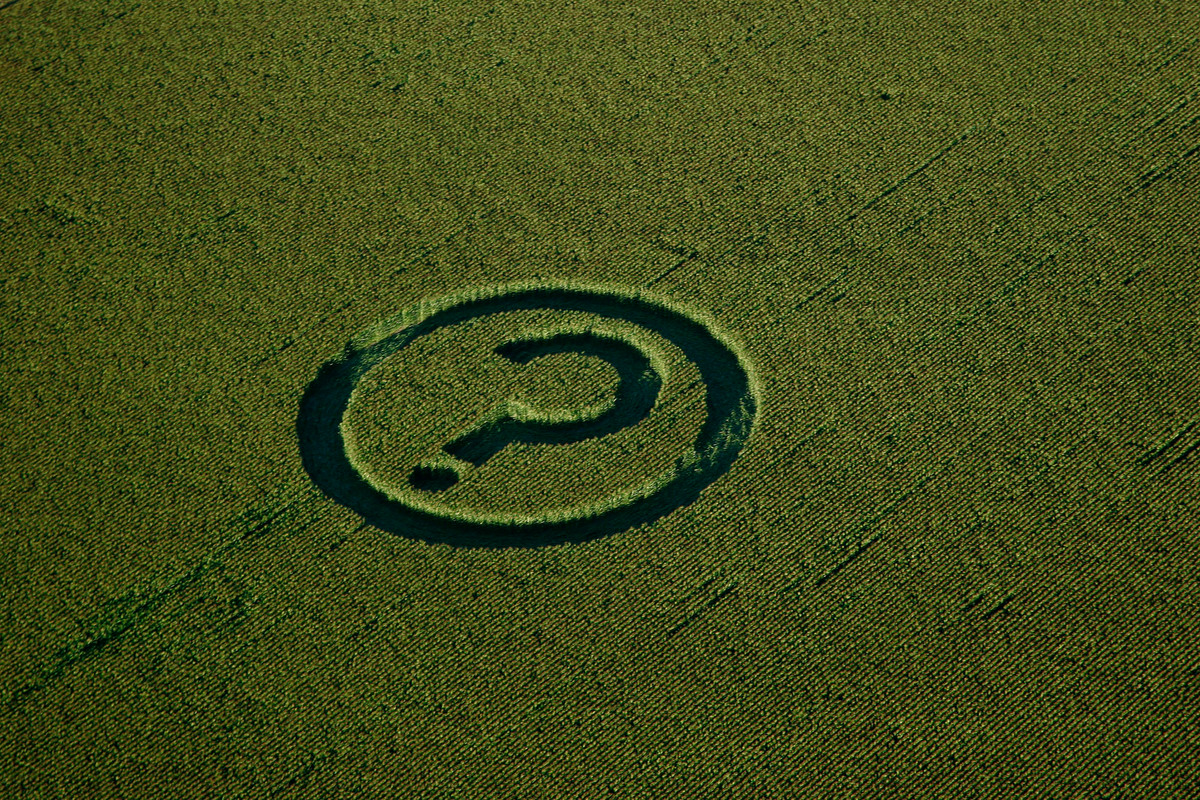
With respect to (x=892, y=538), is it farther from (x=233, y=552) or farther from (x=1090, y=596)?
(x=233, y=552)

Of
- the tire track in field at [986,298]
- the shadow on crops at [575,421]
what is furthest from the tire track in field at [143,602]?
the shadow on crops at [575,421]

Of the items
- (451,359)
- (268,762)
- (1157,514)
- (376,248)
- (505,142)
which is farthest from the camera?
(505,142)

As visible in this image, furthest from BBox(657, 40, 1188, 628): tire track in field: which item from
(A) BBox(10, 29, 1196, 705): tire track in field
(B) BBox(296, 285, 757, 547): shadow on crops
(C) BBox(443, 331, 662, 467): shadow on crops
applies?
(C) BBox(443, 331, 662, 467): shadow on crops

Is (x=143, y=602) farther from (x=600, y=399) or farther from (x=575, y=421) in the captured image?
(x=600, y=399)

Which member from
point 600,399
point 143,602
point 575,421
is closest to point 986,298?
point 600,399

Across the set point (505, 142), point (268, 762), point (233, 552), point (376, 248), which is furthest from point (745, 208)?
point (268, 762)

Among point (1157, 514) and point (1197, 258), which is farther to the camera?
point (1197, 258)

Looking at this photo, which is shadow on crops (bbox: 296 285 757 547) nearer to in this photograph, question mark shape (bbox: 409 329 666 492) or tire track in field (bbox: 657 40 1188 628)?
question mark shape (bbox: 409 329 666 492)
